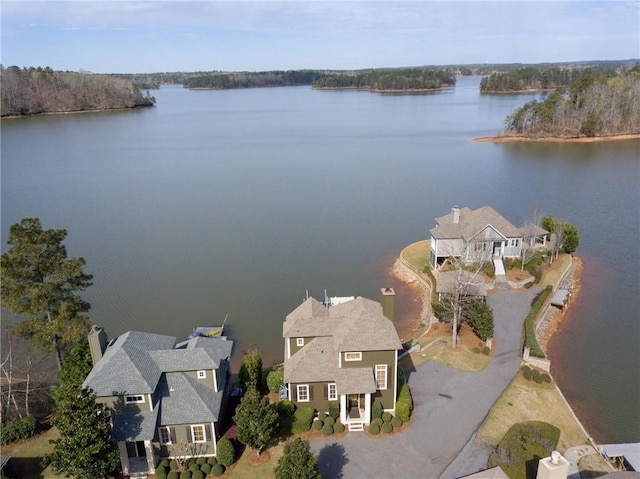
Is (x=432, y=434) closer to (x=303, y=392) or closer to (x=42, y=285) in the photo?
(x=303, y=392)

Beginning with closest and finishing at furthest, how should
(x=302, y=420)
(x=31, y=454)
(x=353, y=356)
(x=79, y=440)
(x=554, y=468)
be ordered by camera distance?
1. (x=554, y=468)
2. (x=79, y=440)
3. (x=31, y=454)
4. (x=302, y=420)
5. (x=353, y=356)

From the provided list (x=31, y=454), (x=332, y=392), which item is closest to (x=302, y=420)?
(x=332, y=392)

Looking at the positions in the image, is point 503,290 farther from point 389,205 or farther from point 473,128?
point 473,128

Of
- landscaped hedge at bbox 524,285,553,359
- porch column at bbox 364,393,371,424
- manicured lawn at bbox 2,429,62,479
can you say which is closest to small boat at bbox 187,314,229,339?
manicured lawn at bbox 2,429,62,479

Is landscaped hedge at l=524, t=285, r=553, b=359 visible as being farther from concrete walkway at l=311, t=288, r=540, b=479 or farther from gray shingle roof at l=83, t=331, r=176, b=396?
gray shingle roof at l=83, t=331, r=176, b=396

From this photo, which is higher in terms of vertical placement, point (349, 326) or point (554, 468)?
point (349, 326)

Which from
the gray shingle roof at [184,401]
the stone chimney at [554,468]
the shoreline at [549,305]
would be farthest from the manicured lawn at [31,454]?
the shoreline at [549,305]
